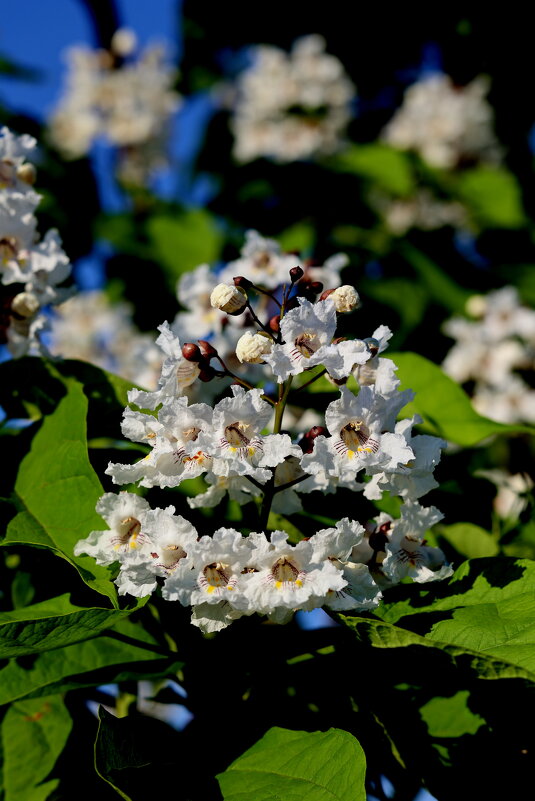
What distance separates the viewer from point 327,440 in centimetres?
131

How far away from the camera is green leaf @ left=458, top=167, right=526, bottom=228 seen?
4777 mm

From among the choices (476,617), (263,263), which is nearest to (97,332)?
(263,263)

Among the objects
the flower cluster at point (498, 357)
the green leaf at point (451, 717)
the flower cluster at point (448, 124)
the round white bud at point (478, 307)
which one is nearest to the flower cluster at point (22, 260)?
the green leaf at point (451, 717)

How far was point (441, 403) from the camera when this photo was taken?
6.08ft

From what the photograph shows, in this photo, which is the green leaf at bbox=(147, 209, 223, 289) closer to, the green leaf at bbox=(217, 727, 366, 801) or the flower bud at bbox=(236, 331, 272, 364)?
the flower bud at bbox=(236, 331, 272, 364)

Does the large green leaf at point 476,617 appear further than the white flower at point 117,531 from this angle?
No

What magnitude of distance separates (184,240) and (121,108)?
1.44m

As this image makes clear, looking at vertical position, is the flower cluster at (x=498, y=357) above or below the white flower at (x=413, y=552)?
below

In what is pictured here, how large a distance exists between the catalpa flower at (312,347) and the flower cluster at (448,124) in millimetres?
4396

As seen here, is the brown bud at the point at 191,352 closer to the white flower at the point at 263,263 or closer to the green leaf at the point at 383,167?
the white flower at the point at 263,263

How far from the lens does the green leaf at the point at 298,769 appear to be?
117cm

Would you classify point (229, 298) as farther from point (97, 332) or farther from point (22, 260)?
point (97, 332)

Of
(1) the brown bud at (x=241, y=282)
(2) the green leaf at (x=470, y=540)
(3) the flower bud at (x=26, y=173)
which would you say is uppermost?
(3) the flower bud at (x=26, y=173)

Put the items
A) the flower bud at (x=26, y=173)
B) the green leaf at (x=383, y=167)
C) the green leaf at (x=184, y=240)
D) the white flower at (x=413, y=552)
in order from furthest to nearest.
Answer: the green leaf at (x=383, y=167), the green leaf at (x=184, y=240), the flower bud at (x=26, y=173), the white flower at (x=413, y=552)
